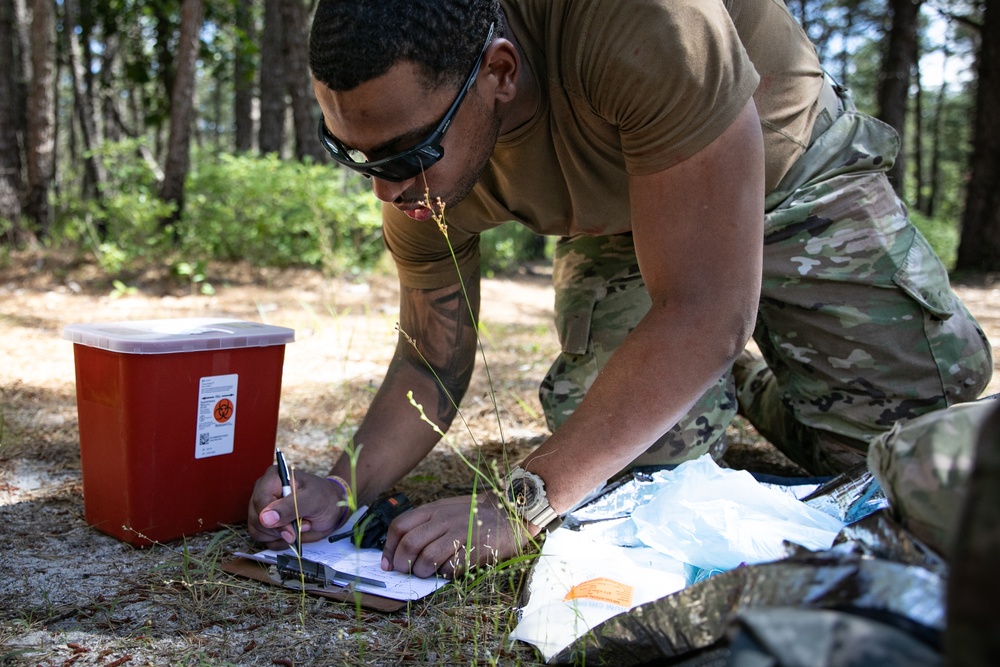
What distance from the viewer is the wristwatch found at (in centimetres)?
164

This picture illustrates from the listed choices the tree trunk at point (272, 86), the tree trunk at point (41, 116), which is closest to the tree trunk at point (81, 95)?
the tree trunk at point (41, 116)

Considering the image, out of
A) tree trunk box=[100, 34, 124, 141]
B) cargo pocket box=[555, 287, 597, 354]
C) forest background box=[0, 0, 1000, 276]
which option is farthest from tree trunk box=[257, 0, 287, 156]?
cargo pocket box=[555, 287, 597, 354]

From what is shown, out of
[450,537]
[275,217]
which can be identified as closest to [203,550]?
[450,537]

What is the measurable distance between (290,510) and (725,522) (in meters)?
0.95

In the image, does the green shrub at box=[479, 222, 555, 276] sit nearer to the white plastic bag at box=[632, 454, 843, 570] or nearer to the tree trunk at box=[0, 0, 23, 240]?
the tree trunk at box=[0, 0, 23, 240]

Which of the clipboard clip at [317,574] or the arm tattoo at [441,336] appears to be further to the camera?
the arm tattoo at [441,336]

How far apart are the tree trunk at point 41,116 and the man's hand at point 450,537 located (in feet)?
21.4

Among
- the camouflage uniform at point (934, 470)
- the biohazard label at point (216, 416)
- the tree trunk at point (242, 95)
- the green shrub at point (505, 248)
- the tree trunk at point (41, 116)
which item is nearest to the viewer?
the camouflage uniform at point (934, 470)

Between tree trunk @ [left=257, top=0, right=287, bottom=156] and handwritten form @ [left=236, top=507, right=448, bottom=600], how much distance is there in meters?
7.18

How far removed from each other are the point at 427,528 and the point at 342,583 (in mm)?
222

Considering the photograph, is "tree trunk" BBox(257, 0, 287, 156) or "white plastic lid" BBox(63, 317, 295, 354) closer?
"white plastic lid" BBox(63, 317, 295, 354)

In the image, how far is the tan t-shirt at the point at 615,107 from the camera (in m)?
1.54

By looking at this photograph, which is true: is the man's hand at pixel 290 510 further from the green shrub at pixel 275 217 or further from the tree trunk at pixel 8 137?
the tree trunk at pixel 8 137

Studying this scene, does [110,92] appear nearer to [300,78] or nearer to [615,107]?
[300,78]
